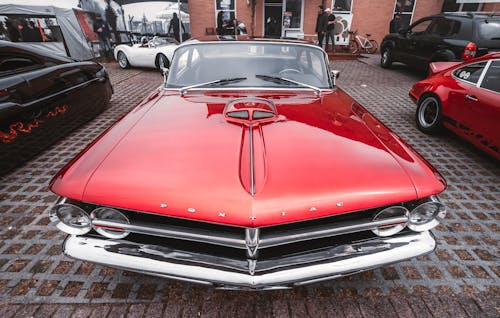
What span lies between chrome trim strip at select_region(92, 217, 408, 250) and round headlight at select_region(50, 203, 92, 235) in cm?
9

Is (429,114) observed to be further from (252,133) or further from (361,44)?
(361,44)

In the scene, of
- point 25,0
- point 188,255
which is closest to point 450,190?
point 188,255

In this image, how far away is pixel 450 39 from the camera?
759 cm

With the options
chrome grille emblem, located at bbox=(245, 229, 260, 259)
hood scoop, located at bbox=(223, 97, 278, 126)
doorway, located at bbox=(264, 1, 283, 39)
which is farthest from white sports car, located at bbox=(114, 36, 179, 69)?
chrome grille emblem, located at bbox=(245, 229, 260, 259)

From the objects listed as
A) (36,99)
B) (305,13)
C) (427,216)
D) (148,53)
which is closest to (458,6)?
(305,13)

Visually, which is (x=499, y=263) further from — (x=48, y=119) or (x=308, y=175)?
(x=48, y=119)

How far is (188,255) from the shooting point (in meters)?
1.58

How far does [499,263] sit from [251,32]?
14052 mm

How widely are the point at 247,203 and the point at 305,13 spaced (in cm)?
1511

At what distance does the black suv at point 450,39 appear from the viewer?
7074mm

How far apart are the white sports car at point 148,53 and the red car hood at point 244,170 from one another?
27.8 ft

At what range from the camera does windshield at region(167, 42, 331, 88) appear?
Answer: 2.85m

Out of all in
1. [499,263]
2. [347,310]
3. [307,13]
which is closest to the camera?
[347,310]

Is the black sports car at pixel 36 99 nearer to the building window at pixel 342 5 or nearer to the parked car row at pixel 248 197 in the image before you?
the parked car row at pixel 248 197
